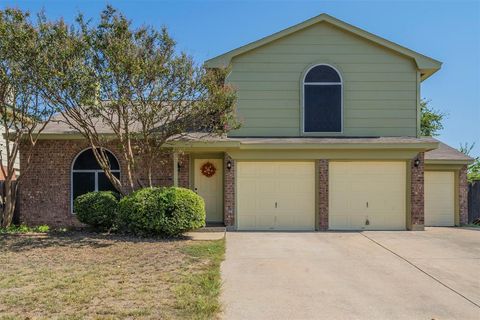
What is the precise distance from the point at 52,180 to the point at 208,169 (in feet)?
15.9

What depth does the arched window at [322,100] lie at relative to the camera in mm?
12648

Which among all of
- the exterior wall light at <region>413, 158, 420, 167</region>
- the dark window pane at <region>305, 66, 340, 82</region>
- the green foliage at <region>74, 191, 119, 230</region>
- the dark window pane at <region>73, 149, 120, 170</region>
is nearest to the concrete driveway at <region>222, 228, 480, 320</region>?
the exterior wall light at <region>413, 158, 420, 167</region>

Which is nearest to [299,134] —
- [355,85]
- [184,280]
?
[355,85]

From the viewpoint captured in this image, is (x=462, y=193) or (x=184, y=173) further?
(x=462, y=193)

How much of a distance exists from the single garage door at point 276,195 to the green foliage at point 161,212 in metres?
2.59

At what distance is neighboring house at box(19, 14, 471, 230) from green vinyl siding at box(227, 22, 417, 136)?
0.03 m

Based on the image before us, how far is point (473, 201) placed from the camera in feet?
50.4

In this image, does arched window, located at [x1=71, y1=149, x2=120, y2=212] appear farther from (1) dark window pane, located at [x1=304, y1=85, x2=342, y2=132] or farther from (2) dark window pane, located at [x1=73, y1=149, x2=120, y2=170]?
(1) dark window pane, located at [x1=304, y1=85, x2=342, y2=132]

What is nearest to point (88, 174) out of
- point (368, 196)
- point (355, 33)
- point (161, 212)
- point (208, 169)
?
point (208, 169)

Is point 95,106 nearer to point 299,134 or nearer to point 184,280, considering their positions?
point 184,280

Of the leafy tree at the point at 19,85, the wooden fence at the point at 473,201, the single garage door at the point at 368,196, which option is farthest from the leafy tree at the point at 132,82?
the wooden fence at the point at 473,201

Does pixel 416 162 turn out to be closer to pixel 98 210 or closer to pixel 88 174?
pixel 98 210

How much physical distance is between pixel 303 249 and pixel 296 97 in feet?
17.4

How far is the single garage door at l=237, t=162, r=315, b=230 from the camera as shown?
1233cm
